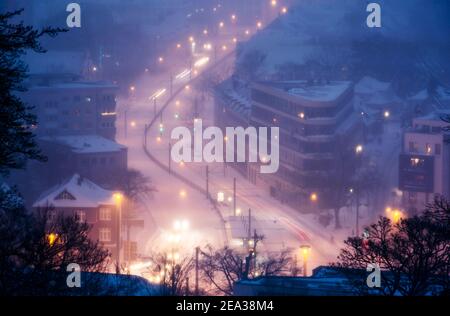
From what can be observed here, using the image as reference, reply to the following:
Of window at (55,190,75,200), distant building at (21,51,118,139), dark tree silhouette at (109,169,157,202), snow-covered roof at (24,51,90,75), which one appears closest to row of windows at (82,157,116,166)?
dark tree silhouette at (109,169,157,202)

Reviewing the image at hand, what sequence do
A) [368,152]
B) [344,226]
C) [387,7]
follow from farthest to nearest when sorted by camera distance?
1. [387,7]
2. [368,152]
3. [344,226]

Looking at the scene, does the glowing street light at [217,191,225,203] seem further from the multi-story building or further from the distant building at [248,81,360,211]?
the multi-story building

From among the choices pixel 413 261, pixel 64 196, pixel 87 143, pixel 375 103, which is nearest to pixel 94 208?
pixel 64 196

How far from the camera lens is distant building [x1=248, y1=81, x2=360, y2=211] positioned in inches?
632

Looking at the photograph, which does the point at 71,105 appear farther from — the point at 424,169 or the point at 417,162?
the point at 424,169

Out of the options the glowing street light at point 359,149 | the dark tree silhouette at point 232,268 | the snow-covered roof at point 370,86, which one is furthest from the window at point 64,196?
the snow-covered roof at point 370,86

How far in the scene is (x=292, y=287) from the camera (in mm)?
4949

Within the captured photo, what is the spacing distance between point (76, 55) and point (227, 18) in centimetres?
619

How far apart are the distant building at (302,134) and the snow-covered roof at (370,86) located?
5.27 meters

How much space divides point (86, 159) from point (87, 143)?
0.93m

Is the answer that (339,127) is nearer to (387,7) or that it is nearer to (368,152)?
(368,152)

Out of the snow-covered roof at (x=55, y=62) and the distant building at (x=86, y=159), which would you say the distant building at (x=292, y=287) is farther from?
the snow-covered roof at (x=55, y=62)

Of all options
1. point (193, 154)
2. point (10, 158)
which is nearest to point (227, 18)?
point (193, 154)

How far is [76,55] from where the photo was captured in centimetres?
2436
